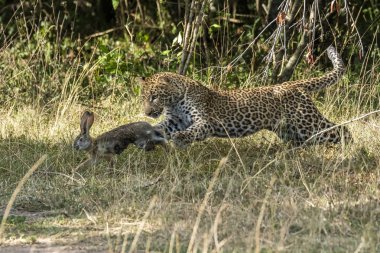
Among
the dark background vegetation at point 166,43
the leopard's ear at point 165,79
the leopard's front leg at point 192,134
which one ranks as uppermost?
the leopard's ear at point 165,79

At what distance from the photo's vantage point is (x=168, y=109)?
31.4 feet

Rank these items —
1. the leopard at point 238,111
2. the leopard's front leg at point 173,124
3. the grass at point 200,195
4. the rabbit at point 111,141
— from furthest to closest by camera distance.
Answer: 1. the leopard's front leg at point 173,124
2. the leopard at point 238,111
3. the rabbit at point 111,141
4. the grass at point 200,195

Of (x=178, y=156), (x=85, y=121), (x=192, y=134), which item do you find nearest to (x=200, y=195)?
(x=178, y=156)

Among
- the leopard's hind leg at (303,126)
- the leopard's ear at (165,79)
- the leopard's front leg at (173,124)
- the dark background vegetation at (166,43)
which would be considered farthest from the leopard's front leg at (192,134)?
the dark background vegetation at (166,43)

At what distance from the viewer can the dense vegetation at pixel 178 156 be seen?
6684 mm

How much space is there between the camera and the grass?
6.50 meters

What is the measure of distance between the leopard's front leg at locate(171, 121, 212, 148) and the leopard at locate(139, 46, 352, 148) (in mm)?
18

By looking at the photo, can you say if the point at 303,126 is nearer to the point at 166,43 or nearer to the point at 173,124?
the point at 173,124

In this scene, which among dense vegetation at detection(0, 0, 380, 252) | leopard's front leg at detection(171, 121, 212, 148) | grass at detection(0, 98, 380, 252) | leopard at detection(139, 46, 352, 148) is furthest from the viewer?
leopard at detection(139, 46, 352, 148)

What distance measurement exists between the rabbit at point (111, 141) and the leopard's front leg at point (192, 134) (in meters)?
0.13

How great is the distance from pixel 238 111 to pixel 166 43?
15.5 feet

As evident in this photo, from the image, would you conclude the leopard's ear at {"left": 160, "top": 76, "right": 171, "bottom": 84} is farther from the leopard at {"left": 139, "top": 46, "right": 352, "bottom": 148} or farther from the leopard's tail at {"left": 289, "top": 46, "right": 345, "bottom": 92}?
the leopard's tail at {"left": 289, "top": 46, "right": 345, "bottom": 92}

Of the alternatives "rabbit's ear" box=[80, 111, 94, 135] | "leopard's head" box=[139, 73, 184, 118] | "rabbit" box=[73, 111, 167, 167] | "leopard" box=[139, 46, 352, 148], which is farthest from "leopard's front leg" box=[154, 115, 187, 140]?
"rabbit's ear" box=[80, 111, 94, 135]

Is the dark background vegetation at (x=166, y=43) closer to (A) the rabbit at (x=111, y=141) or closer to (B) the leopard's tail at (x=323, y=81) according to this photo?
(B) the leopard's tail at (x=323, y=81)
